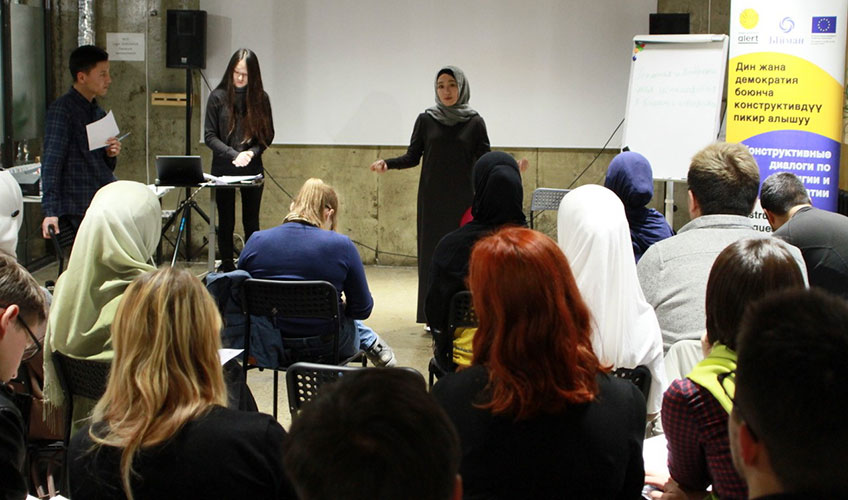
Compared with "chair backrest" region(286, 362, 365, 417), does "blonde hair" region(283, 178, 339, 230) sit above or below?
above

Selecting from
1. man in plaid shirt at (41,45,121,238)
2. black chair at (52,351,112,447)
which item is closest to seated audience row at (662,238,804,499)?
black chair at (52,351,112,447)

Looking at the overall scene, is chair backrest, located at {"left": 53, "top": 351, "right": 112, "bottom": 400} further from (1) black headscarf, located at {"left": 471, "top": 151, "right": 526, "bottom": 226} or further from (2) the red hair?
(1) black headscarf, located at {"left": 471, "top": 151, "right": 526, "bottom": 226}

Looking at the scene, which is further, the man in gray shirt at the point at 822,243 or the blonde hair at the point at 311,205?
the blonde hair at the point at 311,205

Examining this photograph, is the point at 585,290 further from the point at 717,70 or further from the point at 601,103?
the point at 601,103

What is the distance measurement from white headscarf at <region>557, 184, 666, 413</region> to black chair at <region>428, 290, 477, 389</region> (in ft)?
1.63

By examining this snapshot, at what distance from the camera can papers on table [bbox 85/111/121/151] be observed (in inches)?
185

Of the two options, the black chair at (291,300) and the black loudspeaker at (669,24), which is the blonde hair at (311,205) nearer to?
the black chair at (291,300)

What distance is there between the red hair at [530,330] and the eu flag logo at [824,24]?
4313mm

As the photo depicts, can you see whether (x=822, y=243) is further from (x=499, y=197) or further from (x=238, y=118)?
(x=238, y=118)

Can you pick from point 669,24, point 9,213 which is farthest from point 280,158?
point 9,213

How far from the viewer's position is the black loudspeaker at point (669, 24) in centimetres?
666

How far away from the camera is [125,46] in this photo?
7.37 metres

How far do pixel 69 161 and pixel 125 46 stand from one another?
2.98m

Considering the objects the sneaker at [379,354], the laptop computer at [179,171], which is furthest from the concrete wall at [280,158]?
the sneaker at [379,354]
